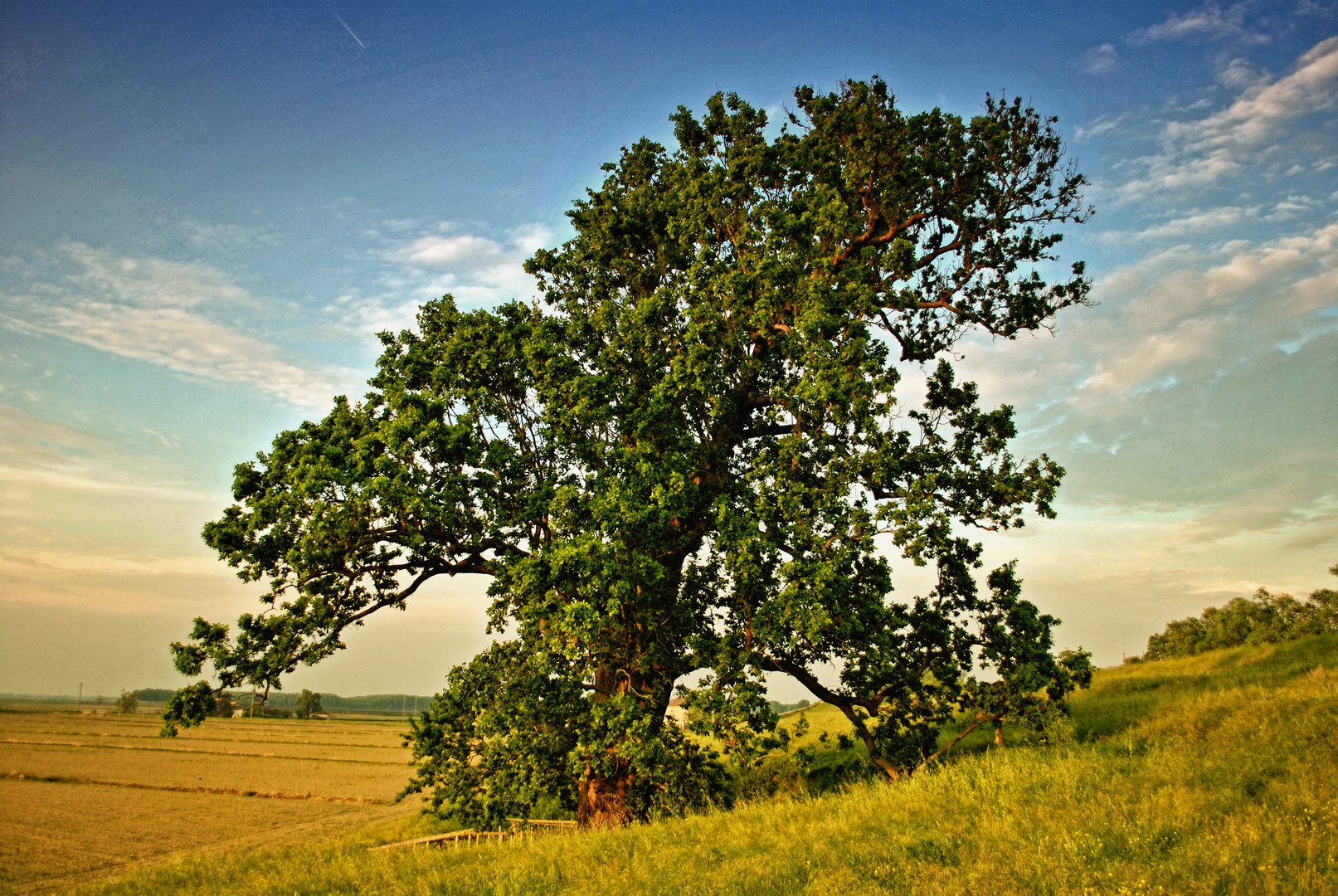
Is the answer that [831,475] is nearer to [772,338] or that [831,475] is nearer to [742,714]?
[772,338]

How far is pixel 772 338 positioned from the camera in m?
16.4

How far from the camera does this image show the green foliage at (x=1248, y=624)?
65.6 meters

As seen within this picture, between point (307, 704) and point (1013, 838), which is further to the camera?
point (307, 704)

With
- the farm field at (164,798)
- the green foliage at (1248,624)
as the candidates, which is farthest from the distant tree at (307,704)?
the green foliage at (1248,624)

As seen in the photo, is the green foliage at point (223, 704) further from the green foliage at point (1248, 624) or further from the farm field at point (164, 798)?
the green foliage at point (1248, 624)

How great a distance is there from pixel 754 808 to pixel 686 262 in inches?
537

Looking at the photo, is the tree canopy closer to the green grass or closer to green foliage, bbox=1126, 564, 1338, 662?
the green grass

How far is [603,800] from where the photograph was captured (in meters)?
15.0

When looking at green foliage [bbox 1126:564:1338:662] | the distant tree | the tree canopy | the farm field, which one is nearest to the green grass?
the tree canopy

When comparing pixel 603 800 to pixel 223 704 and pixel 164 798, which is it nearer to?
pixel 223 704

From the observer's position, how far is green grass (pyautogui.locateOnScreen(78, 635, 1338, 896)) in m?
7.15

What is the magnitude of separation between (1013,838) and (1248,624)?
83.9 m

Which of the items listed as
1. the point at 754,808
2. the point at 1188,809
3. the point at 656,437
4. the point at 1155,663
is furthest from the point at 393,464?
the point at 1155,663

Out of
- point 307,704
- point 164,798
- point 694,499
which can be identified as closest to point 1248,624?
point 694,499
